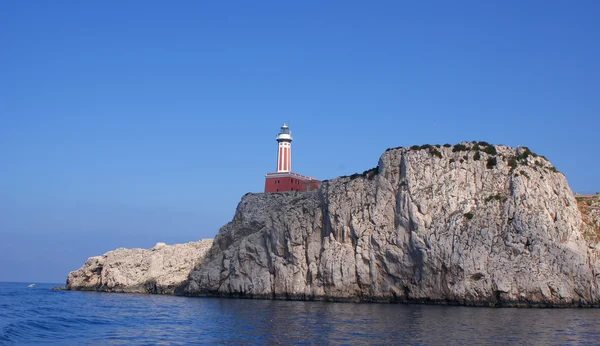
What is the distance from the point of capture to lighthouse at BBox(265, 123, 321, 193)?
7688 centimetres

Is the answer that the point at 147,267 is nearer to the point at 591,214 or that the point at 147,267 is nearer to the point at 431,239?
the point at 431,239

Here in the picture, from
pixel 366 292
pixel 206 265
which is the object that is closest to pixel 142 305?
pixel 206 265

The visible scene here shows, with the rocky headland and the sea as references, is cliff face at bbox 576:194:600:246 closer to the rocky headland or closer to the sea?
the rocky headland

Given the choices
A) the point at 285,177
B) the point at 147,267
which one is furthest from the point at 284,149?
the point at 147,267

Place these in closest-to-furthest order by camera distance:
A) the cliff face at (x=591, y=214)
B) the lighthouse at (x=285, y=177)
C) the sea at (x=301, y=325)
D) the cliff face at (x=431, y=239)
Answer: the sea at (x=301, y=325) → the cliff face at (x=431, y=239) → the cliff face at (x=591, y=214) → the lighthouse at (x=285, y=177)

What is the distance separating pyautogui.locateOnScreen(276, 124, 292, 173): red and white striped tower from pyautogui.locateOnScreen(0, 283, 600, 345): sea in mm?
30135

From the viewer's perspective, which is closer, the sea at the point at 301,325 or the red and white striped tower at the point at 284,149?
the sea at the point at 301,325

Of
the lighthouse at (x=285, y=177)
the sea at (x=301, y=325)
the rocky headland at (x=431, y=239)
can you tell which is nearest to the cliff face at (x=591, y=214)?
the rocky headland at (x=431, y=239)

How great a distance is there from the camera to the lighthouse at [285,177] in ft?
252

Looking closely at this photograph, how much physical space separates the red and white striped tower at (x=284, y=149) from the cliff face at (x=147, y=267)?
1434 centimetres

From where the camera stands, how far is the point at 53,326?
40125mm

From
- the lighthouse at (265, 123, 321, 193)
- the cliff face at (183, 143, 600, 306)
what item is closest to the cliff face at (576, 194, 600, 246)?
the cliff face at (183, 143, 600, 306)

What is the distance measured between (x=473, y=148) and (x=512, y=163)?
3.97 meters

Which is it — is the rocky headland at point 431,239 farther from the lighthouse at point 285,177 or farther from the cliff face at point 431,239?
the lighthouse at point 285,177
